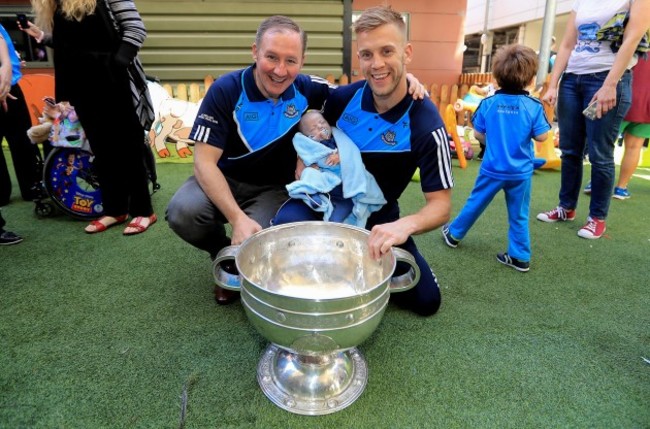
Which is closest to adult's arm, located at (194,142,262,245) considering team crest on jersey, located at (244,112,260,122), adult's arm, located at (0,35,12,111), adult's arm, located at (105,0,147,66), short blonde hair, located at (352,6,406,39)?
team crest on jersey, located at (244,112,260,122)

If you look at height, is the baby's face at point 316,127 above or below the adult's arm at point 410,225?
above

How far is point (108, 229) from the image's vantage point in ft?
9.59

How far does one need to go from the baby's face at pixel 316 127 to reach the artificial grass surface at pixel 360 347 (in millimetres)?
882

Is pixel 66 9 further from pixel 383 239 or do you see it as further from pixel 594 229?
pixel 594 229

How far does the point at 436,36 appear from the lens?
792 centimetres

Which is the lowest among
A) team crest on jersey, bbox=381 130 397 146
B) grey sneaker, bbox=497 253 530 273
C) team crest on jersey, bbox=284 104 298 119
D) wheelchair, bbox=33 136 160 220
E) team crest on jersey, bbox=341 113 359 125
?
grey sneaker, bbox=497 253 530 273

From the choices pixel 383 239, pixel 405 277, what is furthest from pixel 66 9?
pixel 405 277

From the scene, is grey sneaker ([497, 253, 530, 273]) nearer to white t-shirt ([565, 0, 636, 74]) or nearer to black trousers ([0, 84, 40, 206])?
white t-shirt ([565, 0, 636, 74])

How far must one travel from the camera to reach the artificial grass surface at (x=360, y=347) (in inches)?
54.3

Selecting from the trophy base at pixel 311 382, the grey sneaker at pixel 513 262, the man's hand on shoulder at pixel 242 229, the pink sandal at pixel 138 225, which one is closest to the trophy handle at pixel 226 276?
the man's hand on shoulder at pixel 242 229

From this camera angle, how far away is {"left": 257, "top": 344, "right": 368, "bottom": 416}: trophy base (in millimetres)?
1399

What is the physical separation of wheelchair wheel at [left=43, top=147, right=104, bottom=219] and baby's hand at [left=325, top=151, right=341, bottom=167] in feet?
6.49

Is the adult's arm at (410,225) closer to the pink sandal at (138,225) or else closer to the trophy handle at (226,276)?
the trophy handle at (226,276)

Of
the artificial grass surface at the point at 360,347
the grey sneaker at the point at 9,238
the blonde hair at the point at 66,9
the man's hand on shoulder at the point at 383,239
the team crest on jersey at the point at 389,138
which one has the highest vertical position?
the blonde hair at the point at 66,9
